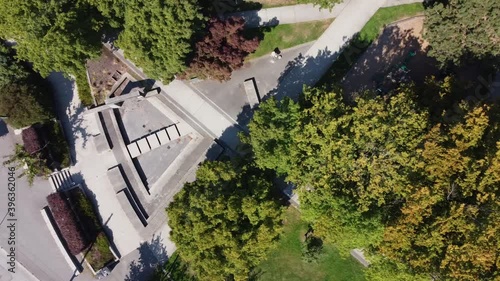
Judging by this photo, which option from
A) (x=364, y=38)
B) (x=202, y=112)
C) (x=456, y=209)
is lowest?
(x=456, y=209)

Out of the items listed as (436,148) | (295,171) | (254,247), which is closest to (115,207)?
(254,247)

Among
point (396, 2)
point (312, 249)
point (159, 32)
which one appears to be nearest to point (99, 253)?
point (312, 249)

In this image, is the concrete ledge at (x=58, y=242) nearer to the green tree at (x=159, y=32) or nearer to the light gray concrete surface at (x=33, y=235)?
the light gray concrete surface at (x=33, y=235)

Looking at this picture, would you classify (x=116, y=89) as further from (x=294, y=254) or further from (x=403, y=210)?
(x=403, y=210)

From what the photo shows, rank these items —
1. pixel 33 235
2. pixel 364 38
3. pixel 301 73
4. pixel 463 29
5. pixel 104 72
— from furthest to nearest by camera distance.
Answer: pixel 33 235 → pixel 104 72 → pixel 301 73 → pixel 364 38 → pixel 463 29

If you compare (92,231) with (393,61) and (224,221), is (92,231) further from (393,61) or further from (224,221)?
(393,61)

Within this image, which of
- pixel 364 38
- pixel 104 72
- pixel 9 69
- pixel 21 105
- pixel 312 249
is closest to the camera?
pixel 21 105
